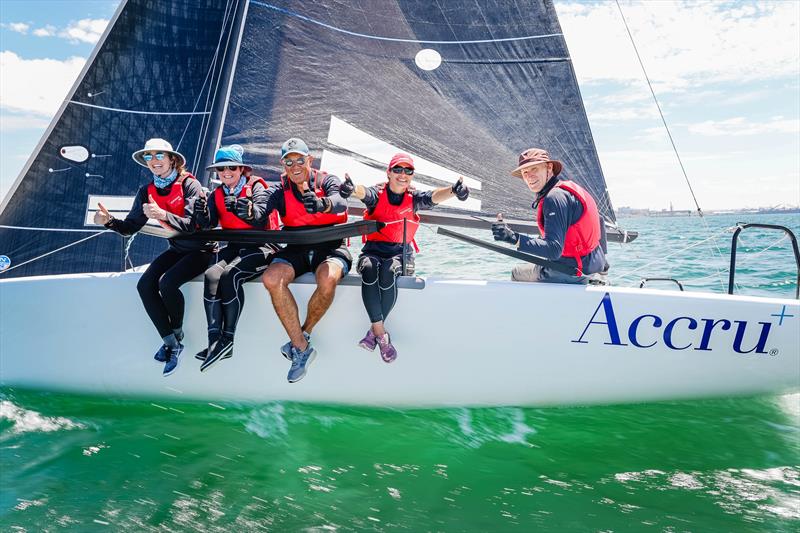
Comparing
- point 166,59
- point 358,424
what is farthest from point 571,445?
point 166,59

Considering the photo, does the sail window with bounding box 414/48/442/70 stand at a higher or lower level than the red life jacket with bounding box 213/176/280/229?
higher

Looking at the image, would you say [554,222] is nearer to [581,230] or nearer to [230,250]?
[581,230]

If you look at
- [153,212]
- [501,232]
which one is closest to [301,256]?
[153,212]

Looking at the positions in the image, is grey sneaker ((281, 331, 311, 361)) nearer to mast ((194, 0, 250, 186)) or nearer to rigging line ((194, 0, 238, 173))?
mast ((194, 0, 250, 186))

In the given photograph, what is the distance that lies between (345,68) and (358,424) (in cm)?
242

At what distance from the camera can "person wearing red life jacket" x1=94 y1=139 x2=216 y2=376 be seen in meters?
3.04

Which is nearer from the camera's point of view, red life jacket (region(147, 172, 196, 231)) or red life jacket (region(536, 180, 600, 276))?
red life jacket (region(536, 180, 600, 276))

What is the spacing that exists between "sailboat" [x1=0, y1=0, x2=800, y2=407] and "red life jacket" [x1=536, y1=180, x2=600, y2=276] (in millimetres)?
550

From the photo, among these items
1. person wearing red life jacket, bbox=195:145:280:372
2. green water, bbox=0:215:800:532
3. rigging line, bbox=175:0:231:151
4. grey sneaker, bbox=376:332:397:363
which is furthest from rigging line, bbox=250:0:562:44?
green water, bbox=0:215:800:532

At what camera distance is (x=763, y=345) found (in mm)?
3096

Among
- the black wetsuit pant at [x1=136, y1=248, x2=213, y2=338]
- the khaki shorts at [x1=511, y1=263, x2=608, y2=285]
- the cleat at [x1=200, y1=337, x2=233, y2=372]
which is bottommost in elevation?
the cleat at [x1=200, y1=337, x2=233, y2=372]

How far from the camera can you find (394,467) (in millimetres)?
2807

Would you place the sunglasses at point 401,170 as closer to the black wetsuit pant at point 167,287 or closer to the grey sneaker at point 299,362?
the grey sneaker at point 299,362

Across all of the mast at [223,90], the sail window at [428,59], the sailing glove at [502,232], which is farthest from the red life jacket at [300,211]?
the sail window at [428,59]
